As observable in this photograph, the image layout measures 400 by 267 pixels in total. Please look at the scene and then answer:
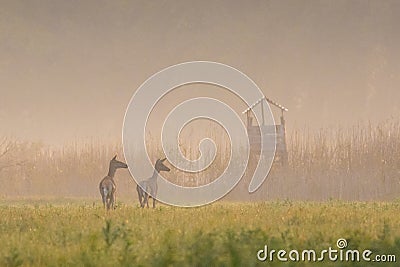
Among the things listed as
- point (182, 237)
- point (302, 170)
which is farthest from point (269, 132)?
point (182, 237)

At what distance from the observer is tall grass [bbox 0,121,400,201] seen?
3122cm

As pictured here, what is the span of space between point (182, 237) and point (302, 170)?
19129 millimetres

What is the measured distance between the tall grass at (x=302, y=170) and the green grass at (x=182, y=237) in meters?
12.5

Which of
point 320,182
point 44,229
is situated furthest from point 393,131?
point 44,229

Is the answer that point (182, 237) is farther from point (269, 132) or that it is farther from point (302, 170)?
point (269, 132)

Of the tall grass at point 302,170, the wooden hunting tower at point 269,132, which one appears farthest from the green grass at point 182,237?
the wooden hunting tower at point 269,132

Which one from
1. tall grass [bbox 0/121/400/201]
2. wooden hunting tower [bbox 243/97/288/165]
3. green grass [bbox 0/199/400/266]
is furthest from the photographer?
wooden hunting tower [bbox 243/97/288/165]

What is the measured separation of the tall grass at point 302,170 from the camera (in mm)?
31219

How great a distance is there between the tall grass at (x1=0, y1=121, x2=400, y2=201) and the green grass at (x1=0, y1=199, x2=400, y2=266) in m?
12.5

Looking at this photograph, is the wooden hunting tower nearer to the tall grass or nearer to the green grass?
the tall grass

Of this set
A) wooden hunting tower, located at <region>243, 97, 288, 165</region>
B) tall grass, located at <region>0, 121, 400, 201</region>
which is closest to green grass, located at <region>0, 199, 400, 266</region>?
tall grass, located at <region>0, 121, 400, 201</region>

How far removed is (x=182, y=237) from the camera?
44.1 feet

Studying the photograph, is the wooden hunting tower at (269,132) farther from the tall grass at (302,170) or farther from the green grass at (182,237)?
the green grass at (182,237)

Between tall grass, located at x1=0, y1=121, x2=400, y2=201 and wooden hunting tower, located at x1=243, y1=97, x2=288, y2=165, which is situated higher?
wooden hunting tower, located at x1=243, y1=97, x2=288, y2=165
